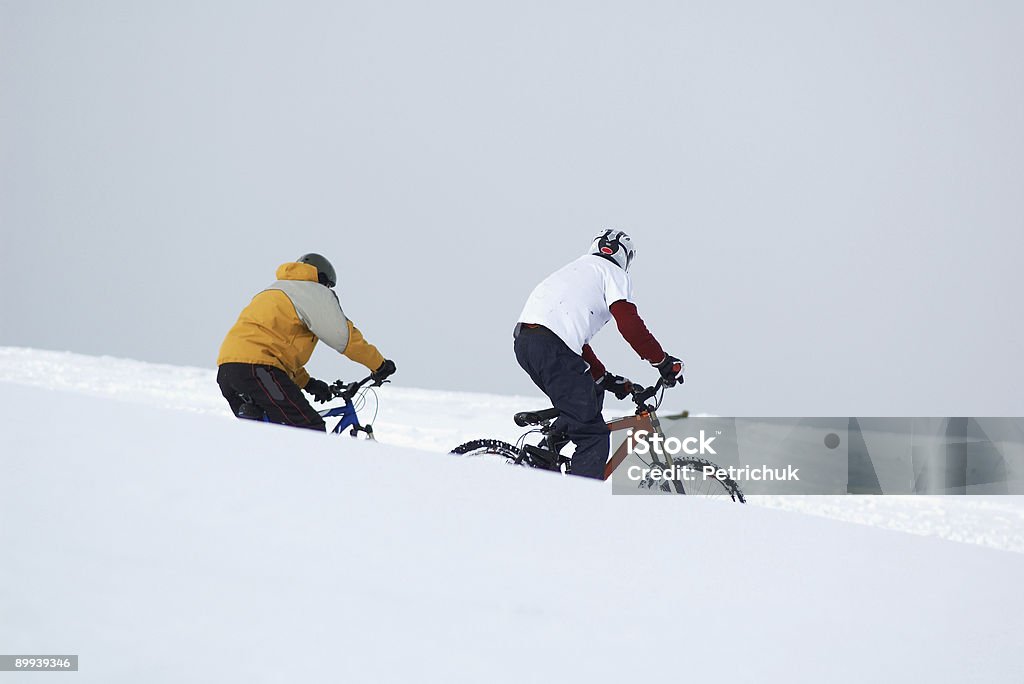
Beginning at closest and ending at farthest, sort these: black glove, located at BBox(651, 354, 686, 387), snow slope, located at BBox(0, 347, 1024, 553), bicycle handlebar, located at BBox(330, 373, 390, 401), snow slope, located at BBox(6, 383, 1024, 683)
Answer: snow slope, located at BBox(6, 383, 1024, 683) → black glove, located at BBox(651, 354, 686, 387) → bicycle handlebar, located at BBox(330, 373, 390, 401) → snow slope, located at BBox(0, 347, 1024, 553)

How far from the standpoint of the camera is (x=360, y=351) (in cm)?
526

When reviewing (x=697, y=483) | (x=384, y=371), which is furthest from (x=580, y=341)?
(x=384, y=371)

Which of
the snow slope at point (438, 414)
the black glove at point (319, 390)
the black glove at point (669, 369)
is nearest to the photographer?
the black glove at point (669, 369)

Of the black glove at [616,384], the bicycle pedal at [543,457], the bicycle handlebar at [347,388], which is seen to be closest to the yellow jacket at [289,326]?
the bicycle handlebar at [347,388]

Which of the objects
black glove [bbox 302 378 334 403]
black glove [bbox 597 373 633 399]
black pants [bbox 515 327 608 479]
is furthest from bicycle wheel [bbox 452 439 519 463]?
black glove [bbox 302 378 334 403]

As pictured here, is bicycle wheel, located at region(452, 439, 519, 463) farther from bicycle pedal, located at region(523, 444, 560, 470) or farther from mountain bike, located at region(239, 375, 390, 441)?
mountain bike, located at region(239, 375, 390, 441)

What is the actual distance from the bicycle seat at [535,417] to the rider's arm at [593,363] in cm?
34

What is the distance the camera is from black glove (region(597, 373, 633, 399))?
4762 millimetres

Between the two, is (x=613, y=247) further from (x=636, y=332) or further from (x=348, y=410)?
(x=348, y=410)

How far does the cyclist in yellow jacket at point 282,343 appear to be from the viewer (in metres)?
5.10

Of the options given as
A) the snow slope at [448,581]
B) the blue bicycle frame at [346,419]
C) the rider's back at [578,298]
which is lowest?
the snow slope at [448,581]

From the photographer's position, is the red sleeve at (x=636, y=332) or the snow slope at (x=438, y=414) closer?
the red sleeve at (x=636, y=332)

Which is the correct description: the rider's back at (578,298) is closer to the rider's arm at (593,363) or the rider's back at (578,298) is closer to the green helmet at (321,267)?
the rider's arm at (593,363)

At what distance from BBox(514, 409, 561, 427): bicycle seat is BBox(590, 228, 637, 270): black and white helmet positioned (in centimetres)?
81
